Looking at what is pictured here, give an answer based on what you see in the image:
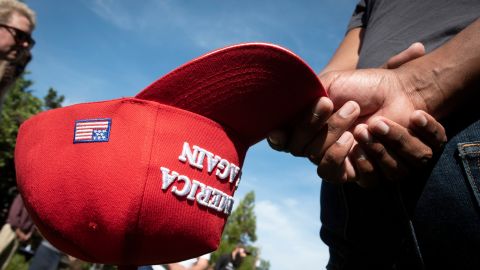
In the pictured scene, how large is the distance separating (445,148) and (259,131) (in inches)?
19.1

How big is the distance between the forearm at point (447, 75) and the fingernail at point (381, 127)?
0.11 meters

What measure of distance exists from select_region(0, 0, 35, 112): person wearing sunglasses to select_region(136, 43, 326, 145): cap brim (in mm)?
2786

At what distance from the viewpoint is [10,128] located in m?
18.5

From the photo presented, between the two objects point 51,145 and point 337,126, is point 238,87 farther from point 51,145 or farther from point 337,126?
point 51,145

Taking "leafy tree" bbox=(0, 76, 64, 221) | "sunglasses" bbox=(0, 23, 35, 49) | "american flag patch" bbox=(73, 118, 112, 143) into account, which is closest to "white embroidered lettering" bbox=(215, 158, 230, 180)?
"american flag patch" bbox=(73, 118, 112, 143)

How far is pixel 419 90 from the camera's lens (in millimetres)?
949

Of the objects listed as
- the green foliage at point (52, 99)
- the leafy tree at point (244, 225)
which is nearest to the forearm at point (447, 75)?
the leafy tree at point (244, 225)

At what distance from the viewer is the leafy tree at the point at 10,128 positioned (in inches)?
731

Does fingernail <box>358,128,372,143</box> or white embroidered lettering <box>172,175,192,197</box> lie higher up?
fingernail <box>358,128,372,143</box>

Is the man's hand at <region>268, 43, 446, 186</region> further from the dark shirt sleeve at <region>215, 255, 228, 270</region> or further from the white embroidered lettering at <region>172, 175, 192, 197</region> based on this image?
the dark shirt sleeve at <region>215, 255, 228, 270</region>

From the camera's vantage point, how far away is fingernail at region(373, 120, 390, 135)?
0.92m

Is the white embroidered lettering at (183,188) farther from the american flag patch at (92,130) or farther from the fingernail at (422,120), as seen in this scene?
the fingernail at (422,120)

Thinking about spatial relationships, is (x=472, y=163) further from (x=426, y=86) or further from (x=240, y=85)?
(x=240, y=85)

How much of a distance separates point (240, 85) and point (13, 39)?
10.3 ft
